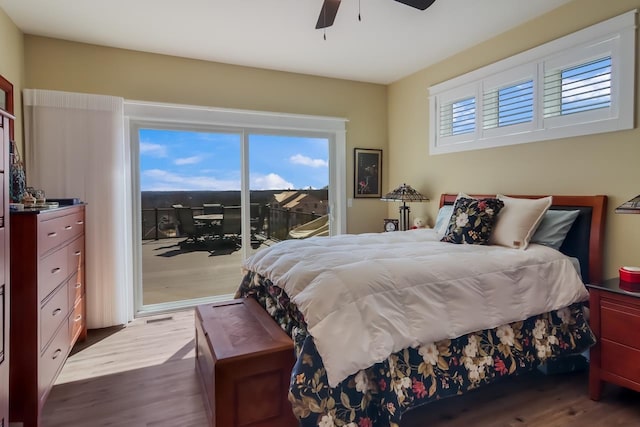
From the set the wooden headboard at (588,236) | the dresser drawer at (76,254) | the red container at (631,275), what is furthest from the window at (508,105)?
the dresser drawer at (76,254)

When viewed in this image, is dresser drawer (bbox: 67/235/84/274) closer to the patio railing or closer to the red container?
the patio railing

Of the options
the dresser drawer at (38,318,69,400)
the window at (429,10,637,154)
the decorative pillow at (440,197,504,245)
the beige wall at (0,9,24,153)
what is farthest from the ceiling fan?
the dresser drawer at (38,318,69,400)

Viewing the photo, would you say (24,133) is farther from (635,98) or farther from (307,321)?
(635,98)

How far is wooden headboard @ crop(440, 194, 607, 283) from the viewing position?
249cm

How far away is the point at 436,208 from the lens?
13.3ft

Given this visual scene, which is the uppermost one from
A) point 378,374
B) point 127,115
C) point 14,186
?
point 127,115

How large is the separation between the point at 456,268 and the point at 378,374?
0.75 m

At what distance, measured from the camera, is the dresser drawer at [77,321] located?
8.87ft

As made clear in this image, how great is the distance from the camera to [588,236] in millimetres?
2545

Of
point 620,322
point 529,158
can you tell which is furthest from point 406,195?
point 620,322

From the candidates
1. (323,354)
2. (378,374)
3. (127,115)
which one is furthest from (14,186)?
(378,374)

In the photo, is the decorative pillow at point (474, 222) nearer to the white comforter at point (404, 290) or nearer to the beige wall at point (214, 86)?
the white comforter at point (404, 290)

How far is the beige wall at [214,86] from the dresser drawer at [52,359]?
7.09 feet

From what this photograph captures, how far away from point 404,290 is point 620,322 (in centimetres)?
123
